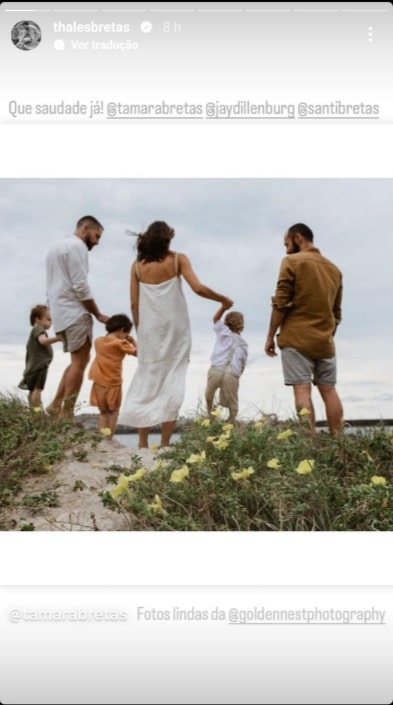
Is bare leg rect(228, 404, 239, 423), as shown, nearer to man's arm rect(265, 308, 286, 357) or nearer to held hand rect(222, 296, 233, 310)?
man's arm rect(265, 308, 286, 357)

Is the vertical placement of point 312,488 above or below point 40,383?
below

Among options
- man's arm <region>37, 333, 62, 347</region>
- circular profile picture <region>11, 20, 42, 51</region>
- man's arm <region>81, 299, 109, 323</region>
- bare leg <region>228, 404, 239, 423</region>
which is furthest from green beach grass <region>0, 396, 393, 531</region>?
circular profile picture <region>11, 20, 42, 51</region>

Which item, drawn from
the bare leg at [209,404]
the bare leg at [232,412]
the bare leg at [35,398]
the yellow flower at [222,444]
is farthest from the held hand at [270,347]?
the bare leg at [35,398]

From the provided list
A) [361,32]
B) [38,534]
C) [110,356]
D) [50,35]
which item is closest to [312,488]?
[38,534]

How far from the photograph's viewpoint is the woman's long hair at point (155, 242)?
506cm

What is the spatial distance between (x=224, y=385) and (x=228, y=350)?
1.05 ft

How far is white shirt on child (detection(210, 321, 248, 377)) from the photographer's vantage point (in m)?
5.56

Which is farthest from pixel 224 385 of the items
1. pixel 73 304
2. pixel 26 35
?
pixel 26 35

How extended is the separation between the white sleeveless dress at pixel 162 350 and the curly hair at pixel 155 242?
0.71 feet

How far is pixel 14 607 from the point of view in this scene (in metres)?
2.36

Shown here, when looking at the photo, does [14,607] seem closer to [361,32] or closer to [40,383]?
[361,32]

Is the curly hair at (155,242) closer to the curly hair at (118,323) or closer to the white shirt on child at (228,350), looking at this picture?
the curly hair at (118,323)

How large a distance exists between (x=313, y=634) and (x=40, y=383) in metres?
4.17

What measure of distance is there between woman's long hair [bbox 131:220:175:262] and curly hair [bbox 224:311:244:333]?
2.82ft
